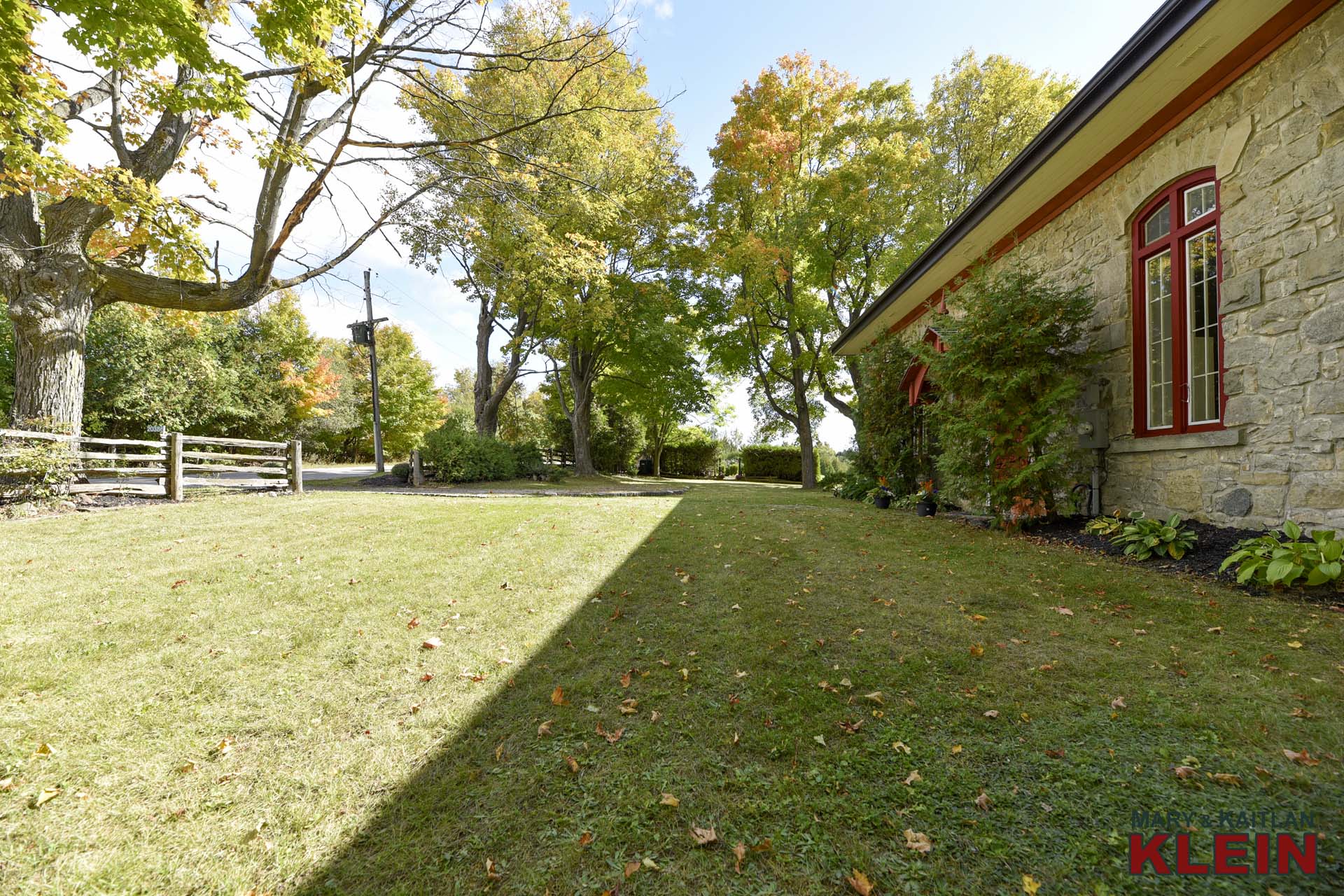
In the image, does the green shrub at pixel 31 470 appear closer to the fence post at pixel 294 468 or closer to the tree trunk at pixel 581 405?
the fence post at pixel 294 468

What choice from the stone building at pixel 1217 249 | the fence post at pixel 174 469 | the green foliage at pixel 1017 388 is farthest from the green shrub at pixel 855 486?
the fence post at pixel 174 469

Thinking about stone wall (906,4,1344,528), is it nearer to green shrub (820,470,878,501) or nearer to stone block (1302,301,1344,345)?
stone block (1302,301,1344,345)

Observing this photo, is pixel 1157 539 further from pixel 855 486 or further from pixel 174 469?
pixel 174 469

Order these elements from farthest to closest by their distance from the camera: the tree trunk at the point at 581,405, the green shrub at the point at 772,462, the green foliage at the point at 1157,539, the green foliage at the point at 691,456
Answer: the green foliage at the point at 691,456
the green shrub at the point at 772,462
the tree trunk at the point at 581,405
the green foliage at the point at 1157,539

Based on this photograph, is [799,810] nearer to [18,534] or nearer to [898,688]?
[898,688]

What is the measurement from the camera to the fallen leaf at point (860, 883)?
4.65ft

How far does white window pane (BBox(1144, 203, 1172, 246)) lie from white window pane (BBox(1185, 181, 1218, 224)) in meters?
0.14

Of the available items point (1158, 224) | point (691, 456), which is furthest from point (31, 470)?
point (691, 456)

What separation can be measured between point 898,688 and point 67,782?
3.45m

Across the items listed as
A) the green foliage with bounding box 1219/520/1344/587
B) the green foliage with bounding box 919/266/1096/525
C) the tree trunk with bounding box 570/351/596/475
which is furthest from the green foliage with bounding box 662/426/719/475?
the green foliage with bounding box 1219/520/1344/587

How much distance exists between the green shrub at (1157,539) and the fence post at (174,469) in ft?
44.3

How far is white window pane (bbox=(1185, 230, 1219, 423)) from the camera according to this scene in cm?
460

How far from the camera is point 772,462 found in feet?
76.9

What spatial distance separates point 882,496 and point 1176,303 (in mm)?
4972
